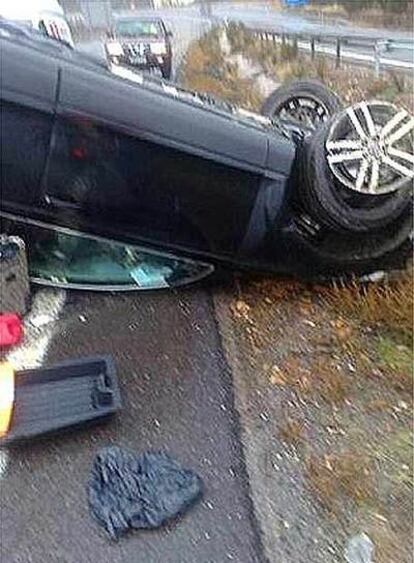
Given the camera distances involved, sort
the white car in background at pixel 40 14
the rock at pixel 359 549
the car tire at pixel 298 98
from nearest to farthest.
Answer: the rock at pixel 359 549 < the white car in background at pixel 40 14 < the car tire at pixel 298 98

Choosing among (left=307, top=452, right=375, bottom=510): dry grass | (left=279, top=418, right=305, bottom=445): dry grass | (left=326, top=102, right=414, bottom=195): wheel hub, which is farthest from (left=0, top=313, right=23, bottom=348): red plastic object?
(left=326, top=102, right=414, bottom=195): wheel hub

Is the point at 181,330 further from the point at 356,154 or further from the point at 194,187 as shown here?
the point at 356,154

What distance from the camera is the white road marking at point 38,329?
292 cm

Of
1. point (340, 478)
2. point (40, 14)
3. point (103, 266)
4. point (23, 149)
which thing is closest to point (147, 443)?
point (340, 478)

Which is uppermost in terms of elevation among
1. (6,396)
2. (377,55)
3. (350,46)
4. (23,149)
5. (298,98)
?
(350,46)

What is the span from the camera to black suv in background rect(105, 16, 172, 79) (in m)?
4.23

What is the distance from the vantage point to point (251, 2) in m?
4.28

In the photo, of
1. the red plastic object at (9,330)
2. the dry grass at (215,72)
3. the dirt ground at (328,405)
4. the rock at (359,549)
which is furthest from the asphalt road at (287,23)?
the rock at (359,549)

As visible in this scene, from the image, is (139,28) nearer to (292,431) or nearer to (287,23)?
(287,23)

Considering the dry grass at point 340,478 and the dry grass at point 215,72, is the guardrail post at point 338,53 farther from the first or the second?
the dry grass at point 340,478

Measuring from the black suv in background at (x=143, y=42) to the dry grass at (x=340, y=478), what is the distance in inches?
104

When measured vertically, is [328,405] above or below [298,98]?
below

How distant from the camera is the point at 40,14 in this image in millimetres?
4016

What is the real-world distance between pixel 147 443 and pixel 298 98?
2513 mm
